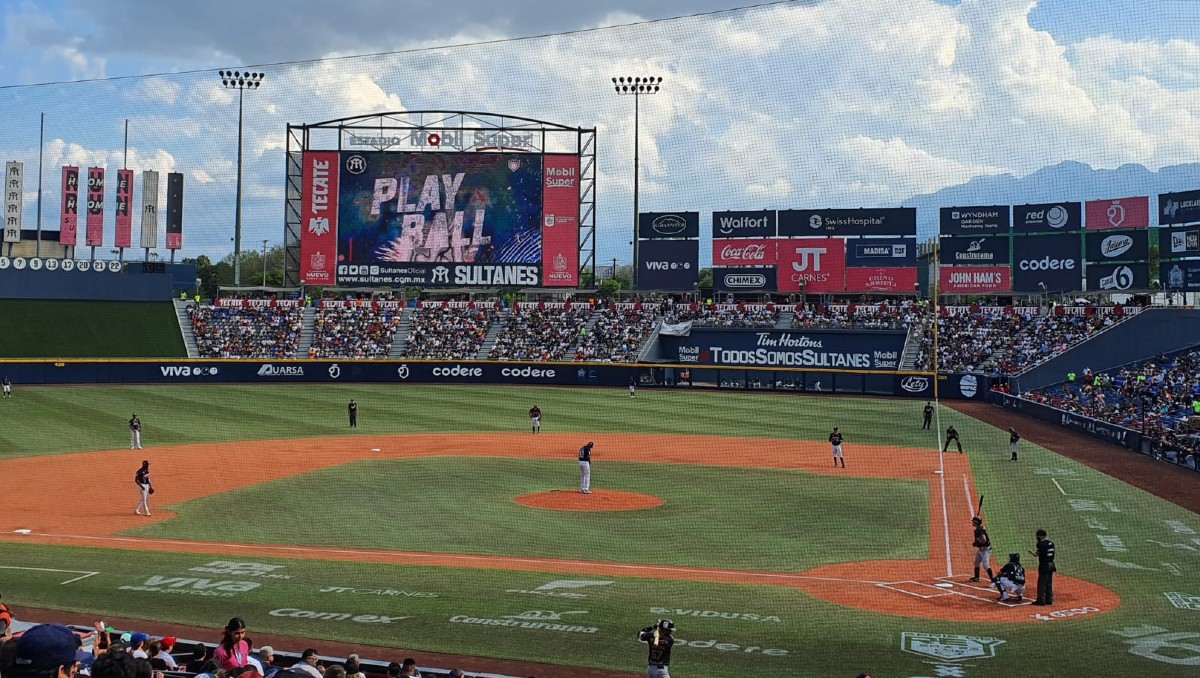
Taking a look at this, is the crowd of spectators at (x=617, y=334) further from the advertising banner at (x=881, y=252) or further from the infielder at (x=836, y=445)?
the infielder at (x=836, y=445)

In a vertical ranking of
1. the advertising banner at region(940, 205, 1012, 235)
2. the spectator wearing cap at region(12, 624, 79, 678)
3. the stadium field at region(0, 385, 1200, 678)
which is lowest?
the stadium field at region(0, 385, 1200, 678)

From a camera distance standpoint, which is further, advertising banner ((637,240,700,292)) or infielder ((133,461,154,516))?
advertising banner ((637,240,700,292))

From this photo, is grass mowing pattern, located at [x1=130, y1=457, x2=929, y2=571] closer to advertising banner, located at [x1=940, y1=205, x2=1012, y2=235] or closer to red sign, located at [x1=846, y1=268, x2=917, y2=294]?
red sign, located at [x1=846, y1=268, x2=917, y2=294]

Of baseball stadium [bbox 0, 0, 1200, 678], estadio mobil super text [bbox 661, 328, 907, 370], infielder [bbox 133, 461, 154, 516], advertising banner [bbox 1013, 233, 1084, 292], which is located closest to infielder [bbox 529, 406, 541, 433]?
baseball stadium [bbox 0, 0, 1200, 678]

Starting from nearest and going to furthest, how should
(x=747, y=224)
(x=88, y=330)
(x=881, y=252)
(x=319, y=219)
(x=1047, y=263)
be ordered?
(x=88, y=330) → (x=1047, y=263) → (x=319, y=219) → (x=881, y=252) → (x=747, y=224)

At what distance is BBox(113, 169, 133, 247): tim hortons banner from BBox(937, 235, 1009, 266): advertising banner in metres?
52.0

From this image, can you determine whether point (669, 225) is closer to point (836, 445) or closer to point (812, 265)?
point (812, 265)

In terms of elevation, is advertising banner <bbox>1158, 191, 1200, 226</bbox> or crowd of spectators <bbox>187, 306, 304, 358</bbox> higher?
advertising banner <bbox>1158, 191, 1200, 226</bbox>

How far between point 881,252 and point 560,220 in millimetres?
22012

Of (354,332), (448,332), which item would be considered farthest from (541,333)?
(354,332)

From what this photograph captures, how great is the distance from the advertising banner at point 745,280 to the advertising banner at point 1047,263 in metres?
16.0

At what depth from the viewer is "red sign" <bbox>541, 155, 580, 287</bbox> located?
64.7 meters

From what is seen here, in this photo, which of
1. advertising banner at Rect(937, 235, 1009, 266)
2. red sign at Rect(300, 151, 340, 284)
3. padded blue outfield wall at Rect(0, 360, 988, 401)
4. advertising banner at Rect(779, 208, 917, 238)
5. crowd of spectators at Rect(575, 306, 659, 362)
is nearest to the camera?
padded blue outfield wall at Rect(0, 360, 988, 401)

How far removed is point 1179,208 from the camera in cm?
5275
